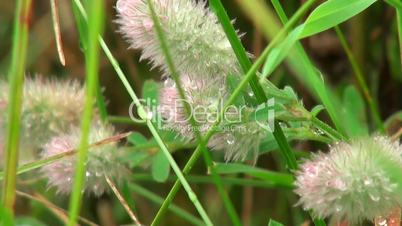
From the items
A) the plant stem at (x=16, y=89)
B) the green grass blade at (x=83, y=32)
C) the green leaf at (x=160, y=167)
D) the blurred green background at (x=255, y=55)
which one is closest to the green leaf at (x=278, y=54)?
the plant stem at (x=16, y=89)

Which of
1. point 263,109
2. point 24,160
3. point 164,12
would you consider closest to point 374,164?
point 263,109

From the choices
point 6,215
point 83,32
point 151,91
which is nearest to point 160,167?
point 151,91

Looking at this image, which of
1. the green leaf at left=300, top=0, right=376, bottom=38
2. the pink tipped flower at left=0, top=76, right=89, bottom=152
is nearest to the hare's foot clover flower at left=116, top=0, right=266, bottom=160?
the green leaf at left=300, top=0, right=376, bottom=38

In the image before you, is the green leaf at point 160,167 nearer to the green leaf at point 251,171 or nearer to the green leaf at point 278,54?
the green leaf at point 251,171

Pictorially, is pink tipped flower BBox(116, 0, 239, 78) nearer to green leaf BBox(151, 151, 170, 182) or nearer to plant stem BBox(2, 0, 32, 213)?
plant stem BBox(2, 0, 32, 213)

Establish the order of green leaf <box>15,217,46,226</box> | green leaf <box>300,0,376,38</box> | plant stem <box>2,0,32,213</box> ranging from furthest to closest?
green leaf <box>15,217,46,226</box>, green leaf <box>300,0,376,38</box>, plant stem <box>2,0,32,213</box>

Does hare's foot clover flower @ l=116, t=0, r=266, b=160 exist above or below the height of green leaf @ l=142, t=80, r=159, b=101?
above

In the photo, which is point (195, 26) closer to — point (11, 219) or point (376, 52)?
point (11, 219)

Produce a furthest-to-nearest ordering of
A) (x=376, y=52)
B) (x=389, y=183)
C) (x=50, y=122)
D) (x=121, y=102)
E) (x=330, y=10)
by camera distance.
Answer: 1. (x=121, y=102)
2. (x=376, y=52)
3. (x=50, y=122)
4. (x=330, y=10)
5. (x=389, y=183)
